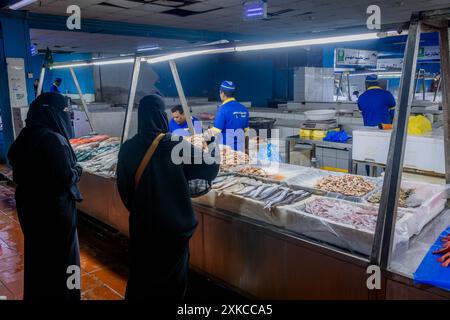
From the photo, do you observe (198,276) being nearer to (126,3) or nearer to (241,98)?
(126,3)

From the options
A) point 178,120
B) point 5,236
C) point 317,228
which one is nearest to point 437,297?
point 317,228

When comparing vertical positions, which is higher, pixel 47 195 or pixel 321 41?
pixel 321 41

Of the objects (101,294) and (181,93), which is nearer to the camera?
(101,294)

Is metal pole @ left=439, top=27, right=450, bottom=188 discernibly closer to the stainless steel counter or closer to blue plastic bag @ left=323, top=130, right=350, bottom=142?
the stainless steel counter

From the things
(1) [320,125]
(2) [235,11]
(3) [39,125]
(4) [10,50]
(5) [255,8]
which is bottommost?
(1) [320,125]

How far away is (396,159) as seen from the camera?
7.64ft

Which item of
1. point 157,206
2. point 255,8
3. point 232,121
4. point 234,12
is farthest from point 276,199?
point 234,12

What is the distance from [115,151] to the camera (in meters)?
6.03

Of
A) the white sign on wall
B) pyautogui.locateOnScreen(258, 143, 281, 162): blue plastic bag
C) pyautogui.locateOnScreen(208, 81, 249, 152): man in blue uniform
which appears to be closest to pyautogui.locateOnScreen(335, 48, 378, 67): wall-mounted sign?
pyautogui.locateOnScreen(258, 143, 281, 162): blue plastic bag

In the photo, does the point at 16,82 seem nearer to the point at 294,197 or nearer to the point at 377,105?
the point at 377,105

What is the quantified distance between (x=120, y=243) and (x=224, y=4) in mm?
6483

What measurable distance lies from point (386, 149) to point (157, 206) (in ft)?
9.30

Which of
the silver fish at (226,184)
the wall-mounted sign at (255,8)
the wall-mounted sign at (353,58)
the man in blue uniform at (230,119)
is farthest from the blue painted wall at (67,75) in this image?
the silver fish at (226,184)

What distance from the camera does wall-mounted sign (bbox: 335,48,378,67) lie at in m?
11.3
